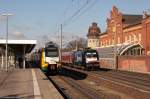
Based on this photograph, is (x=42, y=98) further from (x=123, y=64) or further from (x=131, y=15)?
(x=131, y=15)

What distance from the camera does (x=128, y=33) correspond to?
82500mm

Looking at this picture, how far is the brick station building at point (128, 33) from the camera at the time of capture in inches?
2685

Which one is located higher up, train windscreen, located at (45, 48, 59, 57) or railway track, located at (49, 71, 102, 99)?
train windscreen, located at (45, 48, 59, 57)

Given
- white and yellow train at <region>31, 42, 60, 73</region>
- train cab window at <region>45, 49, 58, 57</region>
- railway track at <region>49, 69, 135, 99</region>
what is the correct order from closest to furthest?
railway track at <region>49, 69, 135, 99</region>
white and yellow train at <region>31, 42, 60, 73</region>
train cab window at <region>45, 49, 58, 57</region>

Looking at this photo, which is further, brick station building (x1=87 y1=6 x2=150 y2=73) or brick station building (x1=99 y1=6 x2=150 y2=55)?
brick station building (x1=99 y1=6 x2=150 y2=55)

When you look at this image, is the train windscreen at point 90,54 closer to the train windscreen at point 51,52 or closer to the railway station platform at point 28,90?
the train windscreen at point 51,52

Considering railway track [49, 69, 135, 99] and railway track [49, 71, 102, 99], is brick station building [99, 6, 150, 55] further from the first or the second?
railway track [49, 71, 102, 99]

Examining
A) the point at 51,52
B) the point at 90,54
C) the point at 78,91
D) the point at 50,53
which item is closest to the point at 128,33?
the point at 90,54

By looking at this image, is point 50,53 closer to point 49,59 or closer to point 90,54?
point 49,59

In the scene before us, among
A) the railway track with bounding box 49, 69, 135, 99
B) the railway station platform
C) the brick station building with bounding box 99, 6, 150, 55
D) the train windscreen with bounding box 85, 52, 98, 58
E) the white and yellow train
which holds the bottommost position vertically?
the railway track with bounding box 49, 69, 135, 99

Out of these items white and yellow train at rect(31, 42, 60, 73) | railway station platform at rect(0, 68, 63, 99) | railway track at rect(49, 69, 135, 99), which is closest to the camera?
railway station platform at rect(0, 68, 63, 99)

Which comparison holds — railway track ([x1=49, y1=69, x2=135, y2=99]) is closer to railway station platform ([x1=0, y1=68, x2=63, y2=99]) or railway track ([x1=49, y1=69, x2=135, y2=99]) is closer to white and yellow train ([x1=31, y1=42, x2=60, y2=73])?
railway station platform ([x1=0, y1=68, x2=63, y2=99])

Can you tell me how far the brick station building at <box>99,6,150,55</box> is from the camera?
68.2 metres

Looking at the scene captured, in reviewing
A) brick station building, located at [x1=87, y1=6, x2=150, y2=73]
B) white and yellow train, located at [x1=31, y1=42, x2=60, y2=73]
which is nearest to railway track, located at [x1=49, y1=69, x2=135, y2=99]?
white and yellow train, located at [x1=31, y1=42, x2=60, y2=73]
